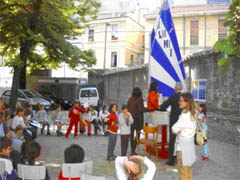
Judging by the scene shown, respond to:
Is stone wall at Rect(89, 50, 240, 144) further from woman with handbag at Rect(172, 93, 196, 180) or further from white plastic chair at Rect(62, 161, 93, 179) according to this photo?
white plastic chair at Rect(62, 161, 93, 179)

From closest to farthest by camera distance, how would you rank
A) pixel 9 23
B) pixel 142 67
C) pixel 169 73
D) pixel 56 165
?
pixel 56 165 < pixel 169 73 < pixel 9 23 < pixel 142 67

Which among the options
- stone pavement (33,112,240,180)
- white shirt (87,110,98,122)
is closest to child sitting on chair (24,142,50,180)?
stone pavement (33,112,240,180)

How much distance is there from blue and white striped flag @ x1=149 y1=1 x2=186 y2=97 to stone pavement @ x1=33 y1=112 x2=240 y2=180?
2.12 meters

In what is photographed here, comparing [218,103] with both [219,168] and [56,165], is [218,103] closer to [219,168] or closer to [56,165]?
[219,168]

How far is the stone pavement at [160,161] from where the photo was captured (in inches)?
221

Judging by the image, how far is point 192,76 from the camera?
13.6 m

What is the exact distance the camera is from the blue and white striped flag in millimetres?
7281

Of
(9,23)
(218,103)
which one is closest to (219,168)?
(218,103)

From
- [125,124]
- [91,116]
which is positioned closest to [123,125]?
[125,124]

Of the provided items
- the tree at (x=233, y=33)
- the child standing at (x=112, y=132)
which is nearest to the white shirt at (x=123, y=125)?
the child standing at (x=112, y=132)

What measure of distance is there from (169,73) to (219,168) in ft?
8.91

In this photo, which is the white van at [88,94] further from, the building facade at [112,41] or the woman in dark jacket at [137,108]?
the woman in dark jacket at [137,108]

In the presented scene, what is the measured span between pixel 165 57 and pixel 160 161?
9.10 feet

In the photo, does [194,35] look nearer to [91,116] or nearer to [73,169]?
[91,116]
